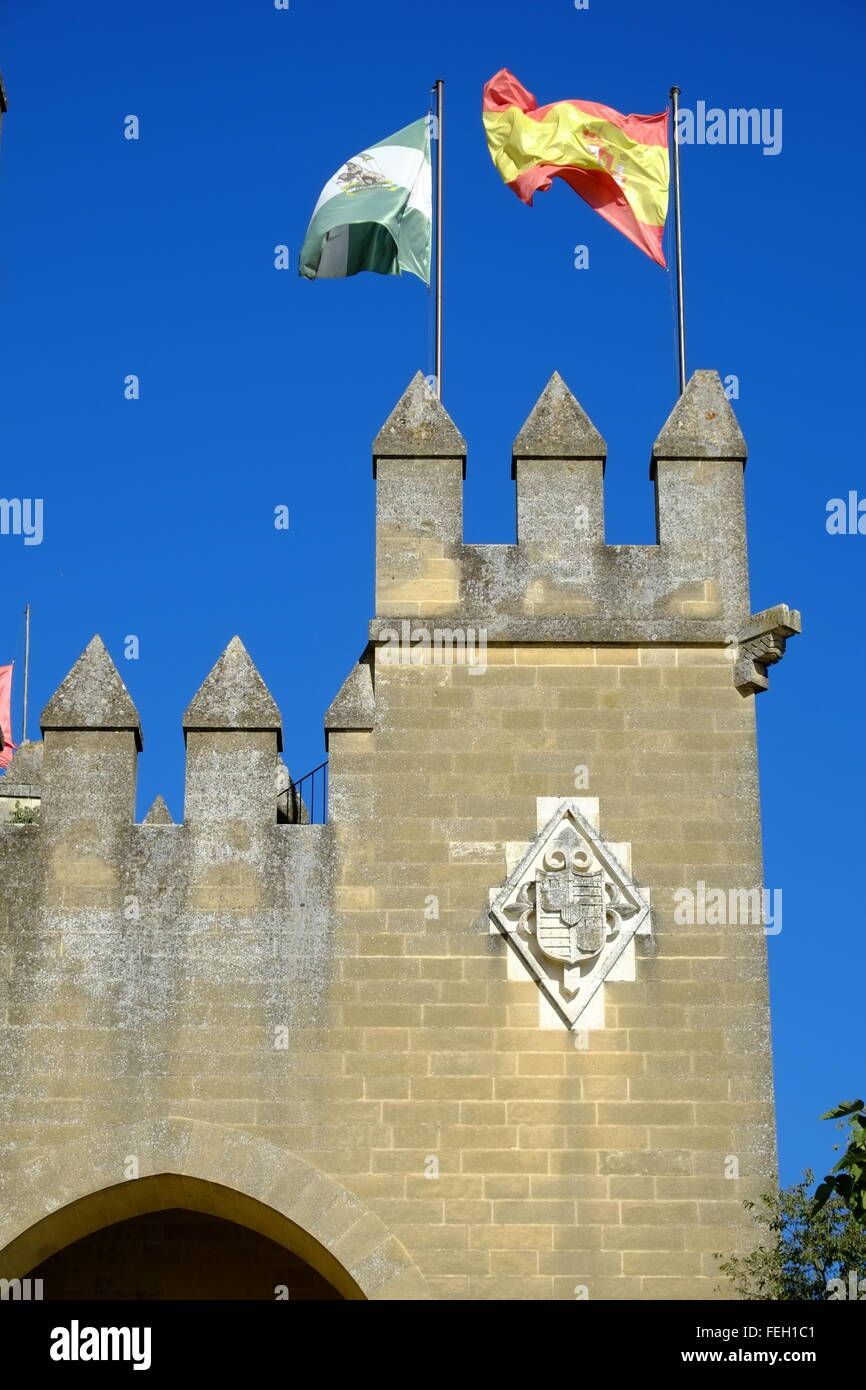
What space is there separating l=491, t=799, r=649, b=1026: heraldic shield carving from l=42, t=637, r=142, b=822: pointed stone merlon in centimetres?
292

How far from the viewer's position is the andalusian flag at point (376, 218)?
20141mm

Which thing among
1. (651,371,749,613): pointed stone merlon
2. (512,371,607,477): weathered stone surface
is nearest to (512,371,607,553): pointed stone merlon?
(512,371,607,477): weathered stone surface

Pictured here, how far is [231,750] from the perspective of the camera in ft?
57.6

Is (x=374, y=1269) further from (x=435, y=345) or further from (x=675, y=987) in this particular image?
(x=435, y=345)

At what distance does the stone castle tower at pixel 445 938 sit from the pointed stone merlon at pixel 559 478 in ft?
0.10

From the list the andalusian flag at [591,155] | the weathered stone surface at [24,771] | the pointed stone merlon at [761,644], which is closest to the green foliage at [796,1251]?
the pointed stone merlon at [761,644]

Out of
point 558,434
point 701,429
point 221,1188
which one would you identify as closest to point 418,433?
point 558,434

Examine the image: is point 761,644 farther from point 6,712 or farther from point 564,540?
point 6,712

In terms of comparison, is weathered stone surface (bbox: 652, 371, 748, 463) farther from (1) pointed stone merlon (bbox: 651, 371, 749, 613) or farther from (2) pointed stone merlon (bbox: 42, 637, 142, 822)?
(2) pointed stone merlon (bbox: 42, 637, 142, 822)

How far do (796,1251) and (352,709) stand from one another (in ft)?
16.5
